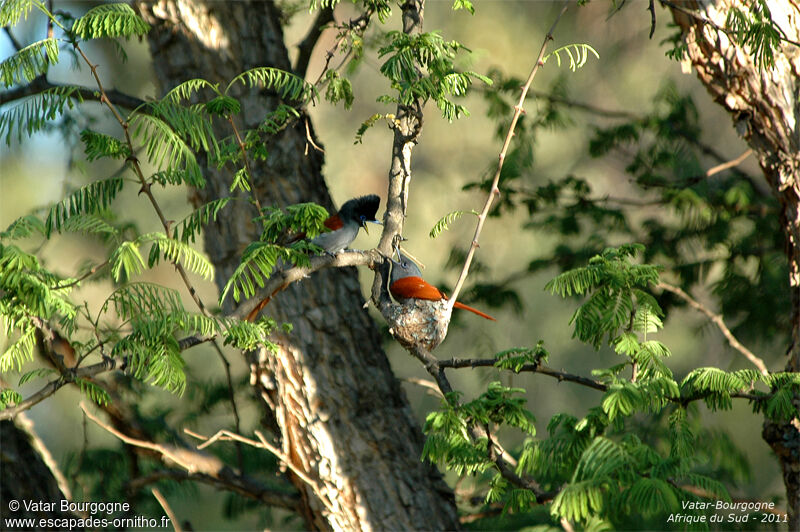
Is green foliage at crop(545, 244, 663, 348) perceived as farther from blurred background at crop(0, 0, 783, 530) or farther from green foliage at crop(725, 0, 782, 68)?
blurred background at crop(0, 0, 783, 530)

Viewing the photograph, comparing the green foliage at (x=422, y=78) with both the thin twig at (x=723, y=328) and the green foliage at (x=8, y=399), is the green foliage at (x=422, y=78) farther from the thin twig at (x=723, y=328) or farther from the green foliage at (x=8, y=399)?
the green foliage at (x=8, y=399)

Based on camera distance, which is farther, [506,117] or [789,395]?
[506,117]

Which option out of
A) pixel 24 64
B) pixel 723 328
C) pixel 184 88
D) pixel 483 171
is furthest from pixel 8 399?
pixel 483 171

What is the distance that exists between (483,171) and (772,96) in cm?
491

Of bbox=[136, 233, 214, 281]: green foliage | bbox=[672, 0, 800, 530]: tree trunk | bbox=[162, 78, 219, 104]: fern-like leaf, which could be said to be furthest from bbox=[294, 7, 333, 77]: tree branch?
bbox=[136, 233, 214, 281]: green foliage

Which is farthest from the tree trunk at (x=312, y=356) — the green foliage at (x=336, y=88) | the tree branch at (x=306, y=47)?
the green foliage at (x=336, y=88)

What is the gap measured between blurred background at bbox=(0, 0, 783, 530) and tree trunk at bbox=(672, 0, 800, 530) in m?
4.28

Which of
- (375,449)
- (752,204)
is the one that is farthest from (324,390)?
(752,204)

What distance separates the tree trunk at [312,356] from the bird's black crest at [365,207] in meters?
0.56

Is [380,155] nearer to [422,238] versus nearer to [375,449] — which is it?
[422,238]

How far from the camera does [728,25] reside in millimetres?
2453

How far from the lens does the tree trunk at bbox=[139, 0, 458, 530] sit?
3.38m

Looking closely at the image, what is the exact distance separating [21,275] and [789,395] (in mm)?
2235

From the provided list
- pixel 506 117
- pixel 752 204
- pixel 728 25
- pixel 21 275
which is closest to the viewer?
pixel 21 275
